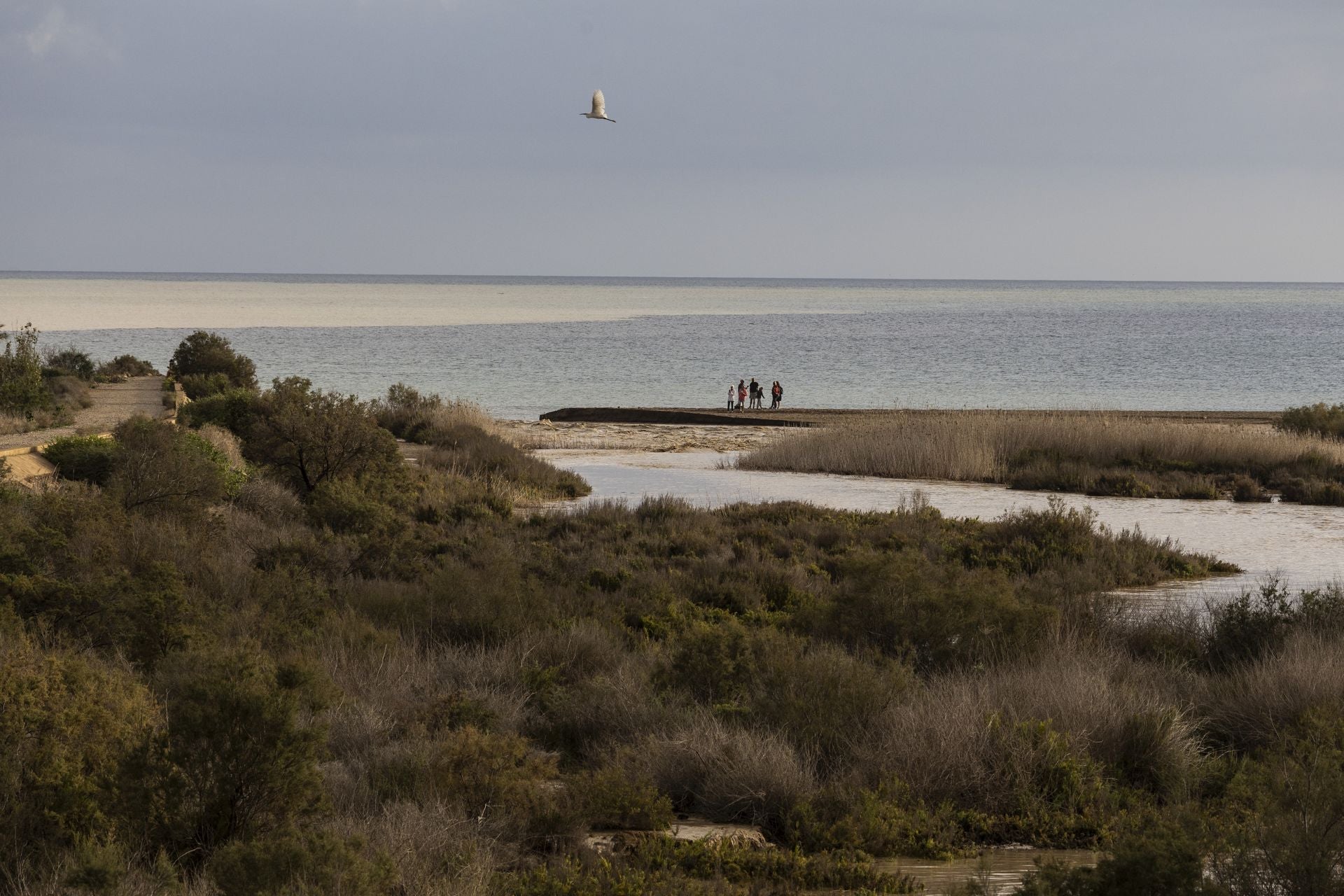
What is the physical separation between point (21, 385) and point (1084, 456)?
2580 centimetres

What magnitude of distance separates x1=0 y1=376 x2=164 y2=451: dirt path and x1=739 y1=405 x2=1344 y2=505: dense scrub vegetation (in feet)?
49.1

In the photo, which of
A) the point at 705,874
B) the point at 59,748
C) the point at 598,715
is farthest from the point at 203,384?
the point at 705,874

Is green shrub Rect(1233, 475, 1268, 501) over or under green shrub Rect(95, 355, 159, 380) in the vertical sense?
under

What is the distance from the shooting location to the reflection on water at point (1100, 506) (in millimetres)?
16906

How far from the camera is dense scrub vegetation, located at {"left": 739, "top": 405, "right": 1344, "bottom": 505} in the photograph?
2558cm

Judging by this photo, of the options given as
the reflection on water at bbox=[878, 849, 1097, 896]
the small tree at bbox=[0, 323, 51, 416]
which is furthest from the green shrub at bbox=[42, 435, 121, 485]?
the reflection on water at bbox=[878, 849, 1097, 896]

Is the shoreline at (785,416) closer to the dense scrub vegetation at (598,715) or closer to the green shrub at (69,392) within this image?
the green shrub at (69,392)

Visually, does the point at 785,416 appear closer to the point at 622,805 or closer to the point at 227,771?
the point at 622,805

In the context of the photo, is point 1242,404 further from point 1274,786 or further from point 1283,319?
point 1283,319

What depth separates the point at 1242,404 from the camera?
5994cm

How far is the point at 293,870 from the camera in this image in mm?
4719

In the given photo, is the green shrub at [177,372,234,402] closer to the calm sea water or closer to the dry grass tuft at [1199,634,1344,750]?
the calm sea water

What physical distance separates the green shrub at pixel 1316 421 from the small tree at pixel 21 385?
32.6 metres

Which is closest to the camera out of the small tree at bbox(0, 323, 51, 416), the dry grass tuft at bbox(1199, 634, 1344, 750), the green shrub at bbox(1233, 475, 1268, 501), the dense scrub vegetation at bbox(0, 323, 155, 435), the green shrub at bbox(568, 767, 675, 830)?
the green shrub at bbox(568, 767, 675, 830)
